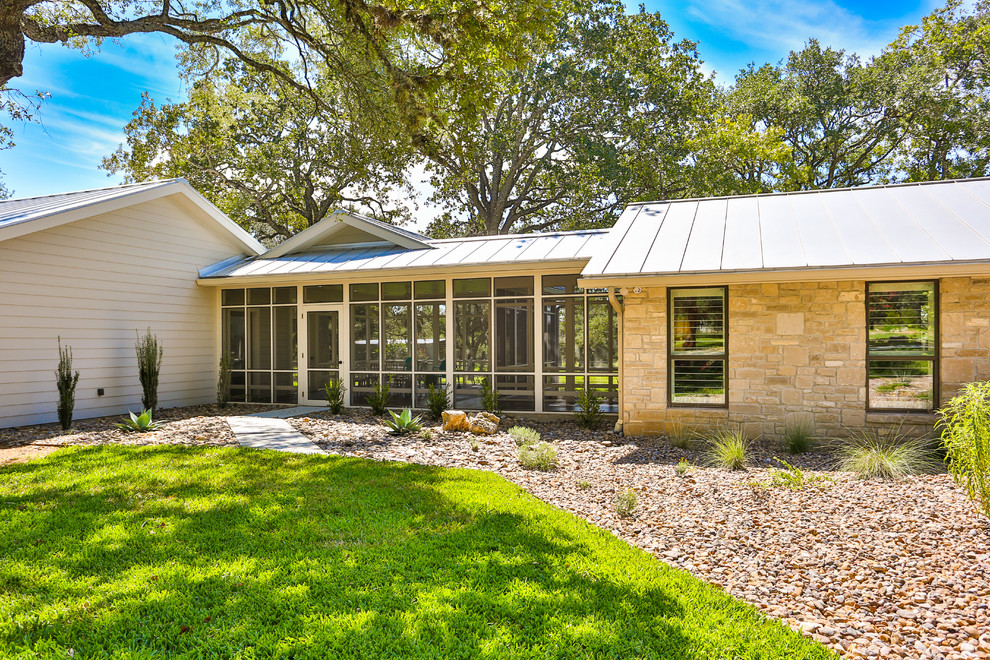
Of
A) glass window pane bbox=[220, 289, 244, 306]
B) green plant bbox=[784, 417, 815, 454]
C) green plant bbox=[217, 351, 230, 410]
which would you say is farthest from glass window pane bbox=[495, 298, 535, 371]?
glass window pane bbox=[220, 289, 244, 306]

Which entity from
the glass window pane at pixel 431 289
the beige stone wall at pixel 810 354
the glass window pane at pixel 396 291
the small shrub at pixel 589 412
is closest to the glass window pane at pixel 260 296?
the glass window pane at pixel 396 291

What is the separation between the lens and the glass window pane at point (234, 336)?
13.5 metres

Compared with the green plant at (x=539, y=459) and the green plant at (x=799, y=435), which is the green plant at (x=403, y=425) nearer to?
the green plant at (x=539, y=459)

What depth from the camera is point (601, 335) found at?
405 inches

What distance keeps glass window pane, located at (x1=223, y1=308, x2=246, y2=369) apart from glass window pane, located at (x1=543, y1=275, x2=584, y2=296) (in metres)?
7.45

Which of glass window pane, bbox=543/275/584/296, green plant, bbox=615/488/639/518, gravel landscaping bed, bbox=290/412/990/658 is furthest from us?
glass window pane, bbox=543/275/584/296

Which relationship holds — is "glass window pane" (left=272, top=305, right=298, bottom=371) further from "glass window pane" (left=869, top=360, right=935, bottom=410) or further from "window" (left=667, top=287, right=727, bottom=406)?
"glass window pane" (left=869, top=360, right=935, bottom=410)

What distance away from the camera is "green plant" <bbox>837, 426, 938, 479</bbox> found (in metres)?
5.99

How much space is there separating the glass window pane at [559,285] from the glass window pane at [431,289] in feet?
7.06

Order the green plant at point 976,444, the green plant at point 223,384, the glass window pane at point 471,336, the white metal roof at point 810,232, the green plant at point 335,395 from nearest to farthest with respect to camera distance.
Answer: the green plant at point 976,444
the white metal roof at point 810,232
the glass window pane at point 471,336
the green plant at point 335,395
the green plant at point 223,384

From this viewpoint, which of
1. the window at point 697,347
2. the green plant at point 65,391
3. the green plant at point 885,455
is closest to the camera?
the green plant at point 885,455

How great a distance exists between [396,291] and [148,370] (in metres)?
5.16

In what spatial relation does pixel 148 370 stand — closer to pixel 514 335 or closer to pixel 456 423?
pixel 456 423

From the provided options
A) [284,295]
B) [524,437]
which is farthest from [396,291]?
[524,437]
